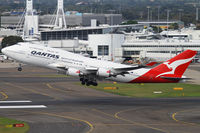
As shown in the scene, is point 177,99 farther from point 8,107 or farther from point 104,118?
point 8,107

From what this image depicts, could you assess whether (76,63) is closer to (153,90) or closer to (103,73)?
(103,73)

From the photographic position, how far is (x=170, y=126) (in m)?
60.5

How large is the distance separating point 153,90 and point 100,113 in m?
34.9

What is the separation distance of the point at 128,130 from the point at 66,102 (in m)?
24.9

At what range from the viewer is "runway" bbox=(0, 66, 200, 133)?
194 feet

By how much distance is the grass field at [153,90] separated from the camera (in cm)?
9338

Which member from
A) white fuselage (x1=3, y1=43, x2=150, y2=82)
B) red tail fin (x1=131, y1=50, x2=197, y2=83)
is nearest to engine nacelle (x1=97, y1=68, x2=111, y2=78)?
white fuselage (x1=3, y1=43, x2=150, y2=82)

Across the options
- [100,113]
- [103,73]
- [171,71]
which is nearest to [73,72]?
[103,73]

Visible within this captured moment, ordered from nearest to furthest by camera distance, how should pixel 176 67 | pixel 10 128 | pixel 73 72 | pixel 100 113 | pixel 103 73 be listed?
pixel 10 128
pixel 100 113
pixel 73 72
pixel 103 73
pixel 176 67

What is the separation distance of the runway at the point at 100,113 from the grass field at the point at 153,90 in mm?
5623

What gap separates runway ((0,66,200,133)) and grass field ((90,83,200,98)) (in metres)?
5.62

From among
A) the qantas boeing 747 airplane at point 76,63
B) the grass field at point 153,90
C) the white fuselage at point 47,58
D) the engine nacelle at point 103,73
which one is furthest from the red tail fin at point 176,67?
the white fuselage at point 47,58

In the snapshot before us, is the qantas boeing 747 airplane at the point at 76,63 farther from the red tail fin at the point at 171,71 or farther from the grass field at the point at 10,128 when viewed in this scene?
the grass field at the point at 10,128

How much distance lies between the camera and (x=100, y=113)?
68625mm
